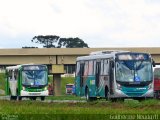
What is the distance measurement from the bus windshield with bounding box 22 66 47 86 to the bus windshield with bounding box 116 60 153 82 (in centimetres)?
1372

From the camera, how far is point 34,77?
50.3 m

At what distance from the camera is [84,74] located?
43188 millimetres

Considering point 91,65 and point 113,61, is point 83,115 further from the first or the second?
point 91,65

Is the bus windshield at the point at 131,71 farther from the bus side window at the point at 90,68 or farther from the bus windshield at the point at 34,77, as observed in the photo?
the bus windshield at the point at 34,77

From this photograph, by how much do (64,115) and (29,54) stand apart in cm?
6606

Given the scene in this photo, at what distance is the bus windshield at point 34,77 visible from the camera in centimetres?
5006

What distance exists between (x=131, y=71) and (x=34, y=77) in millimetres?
14115

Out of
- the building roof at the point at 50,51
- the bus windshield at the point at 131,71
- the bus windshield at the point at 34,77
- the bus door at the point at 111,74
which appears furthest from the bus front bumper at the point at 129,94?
the building roof at the point at 50,51

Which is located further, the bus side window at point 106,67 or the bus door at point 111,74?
the bus side window at point 106,67

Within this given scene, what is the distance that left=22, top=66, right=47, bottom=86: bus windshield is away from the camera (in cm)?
5006

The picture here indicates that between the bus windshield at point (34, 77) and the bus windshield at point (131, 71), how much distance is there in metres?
13.7

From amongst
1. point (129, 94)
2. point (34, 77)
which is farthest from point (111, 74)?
point (34, 77)

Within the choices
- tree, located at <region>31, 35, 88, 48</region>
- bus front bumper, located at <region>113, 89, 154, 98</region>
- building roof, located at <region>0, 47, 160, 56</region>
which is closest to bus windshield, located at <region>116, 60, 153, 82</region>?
bus front bumper, located at <region>113, 89, 154, 98</region>

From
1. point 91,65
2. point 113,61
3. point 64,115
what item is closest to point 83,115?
point 64,115
